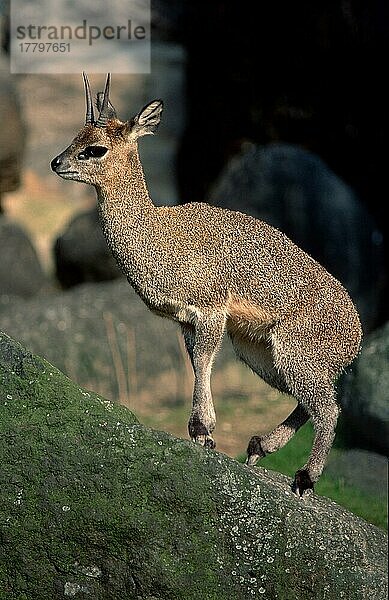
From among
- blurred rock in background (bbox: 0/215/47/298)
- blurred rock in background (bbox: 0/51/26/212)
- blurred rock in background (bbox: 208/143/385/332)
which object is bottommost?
blurred rock in background (bbox: 0/215/47/298)

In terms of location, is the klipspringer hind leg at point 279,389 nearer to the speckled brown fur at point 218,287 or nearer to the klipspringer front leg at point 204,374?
the speckled brown fur at point 218,287

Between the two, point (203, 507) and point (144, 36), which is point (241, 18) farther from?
point (203, 507)

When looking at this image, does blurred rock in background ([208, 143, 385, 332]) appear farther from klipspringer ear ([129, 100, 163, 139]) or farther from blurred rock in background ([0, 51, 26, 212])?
klipspringer ear ([129, 100, 163, 139])

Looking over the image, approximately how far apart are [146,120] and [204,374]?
1.63m

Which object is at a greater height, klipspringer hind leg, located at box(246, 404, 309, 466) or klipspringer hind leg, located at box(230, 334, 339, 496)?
klipspringer hind leg, located at box(230, 334, 339, 496)

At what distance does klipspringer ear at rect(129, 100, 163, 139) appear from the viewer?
6383 mm

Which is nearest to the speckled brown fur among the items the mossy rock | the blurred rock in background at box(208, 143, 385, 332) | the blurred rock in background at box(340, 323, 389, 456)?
the mossy rock

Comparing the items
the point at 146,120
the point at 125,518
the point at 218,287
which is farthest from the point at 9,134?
the point at 125,518

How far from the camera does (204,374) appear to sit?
6.42 metres

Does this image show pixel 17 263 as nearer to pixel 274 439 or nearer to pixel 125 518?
pixel 274 439

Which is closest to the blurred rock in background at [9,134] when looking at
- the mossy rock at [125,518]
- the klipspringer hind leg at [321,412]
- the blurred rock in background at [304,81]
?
the blurred rock in background at [304,81]

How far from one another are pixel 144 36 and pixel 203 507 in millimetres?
13924

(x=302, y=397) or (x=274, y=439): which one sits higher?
(x=302, y=397)

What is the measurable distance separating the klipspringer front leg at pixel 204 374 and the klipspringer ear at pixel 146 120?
1227 mm
